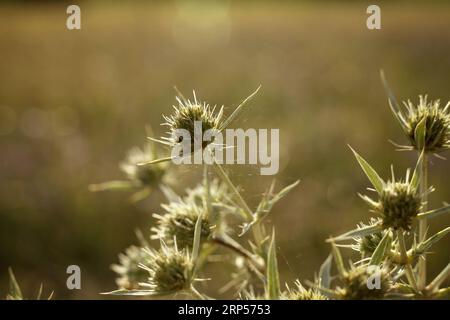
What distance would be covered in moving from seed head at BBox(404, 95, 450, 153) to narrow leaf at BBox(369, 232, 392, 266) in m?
0.29

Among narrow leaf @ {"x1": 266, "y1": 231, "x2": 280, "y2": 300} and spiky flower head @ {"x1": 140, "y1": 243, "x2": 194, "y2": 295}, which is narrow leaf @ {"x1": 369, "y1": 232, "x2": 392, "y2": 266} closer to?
narrow leaf @ {"x1": 266, "y1": 231, "x2": 280, "y2": 300}

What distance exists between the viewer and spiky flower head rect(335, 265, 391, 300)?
95 cm

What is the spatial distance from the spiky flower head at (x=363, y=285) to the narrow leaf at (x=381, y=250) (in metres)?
0.02

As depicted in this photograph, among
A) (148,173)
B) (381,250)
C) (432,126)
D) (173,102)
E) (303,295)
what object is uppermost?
(173,102)

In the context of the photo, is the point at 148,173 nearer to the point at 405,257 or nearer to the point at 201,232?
the point at 201,232

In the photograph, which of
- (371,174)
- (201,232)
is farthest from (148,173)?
(371,174)

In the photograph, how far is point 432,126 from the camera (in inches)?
48.8

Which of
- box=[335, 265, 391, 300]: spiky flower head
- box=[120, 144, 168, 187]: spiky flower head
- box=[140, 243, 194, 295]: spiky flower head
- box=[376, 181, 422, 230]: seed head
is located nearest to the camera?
box=[335, 265, 391, 300]: spiky flower head

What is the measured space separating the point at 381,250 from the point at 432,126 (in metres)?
0.39

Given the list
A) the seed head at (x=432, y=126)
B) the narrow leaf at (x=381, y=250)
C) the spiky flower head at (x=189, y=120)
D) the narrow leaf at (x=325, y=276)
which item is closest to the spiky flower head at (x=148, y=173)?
the spiky flower head at (x=189, y=120)

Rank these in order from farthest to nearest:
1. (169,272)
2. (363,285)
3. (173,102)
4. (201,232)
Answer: (173,102)
(201,232)
(169,272)
(363,285)

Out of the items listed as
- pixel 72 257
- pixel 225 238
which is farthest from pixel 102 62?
pixel 225 238

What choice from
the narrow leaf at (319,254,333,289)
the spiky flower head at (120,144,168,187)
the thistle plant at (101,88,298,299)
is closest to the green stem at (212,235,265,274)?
the thistle plant at (101,88,298,299)

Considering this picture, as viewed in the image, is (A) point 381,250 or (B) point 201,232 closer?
(A) point 381,250
